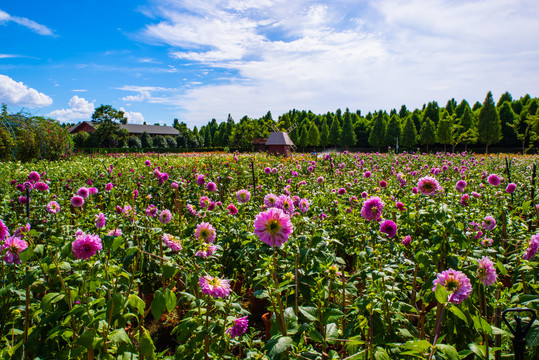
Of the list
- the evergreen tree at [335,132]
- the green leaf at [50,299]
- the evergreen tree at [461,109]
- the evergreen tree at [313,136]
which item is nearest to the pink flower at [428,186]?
the green leaf at [50,299]

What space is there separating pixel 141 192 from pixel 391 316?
15.9 ft

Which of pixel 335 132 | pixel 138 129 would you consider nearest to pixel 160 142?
pixel 335 132

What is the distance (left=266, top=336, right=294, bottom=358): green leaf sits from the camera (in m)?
0.99

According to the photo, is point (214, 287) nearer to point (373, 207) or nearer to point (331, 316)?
point (331, 316)

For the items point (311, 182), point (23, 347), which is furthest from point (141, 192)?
point (23, 347)

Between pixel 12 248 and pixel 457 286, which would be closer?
pixel 457 286

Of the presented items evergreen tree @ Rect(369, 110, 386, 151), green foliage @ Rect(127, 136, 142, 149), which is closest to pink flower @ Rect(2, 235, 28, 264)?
evergreen tree @ Rect(369, 110, 386, 151)

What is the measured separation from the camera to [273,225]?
124 centimetres

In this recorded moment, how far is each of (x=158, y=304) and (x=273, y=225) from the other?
1.82 feet

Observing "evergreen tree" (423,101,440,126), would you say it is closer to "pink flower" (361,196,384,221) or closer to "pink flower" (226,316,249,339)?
"pink flower" (361,196,384,221)

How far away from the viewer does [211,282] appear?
4.17 ft

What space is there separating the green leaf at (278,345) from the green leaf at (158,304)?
46 centimetres

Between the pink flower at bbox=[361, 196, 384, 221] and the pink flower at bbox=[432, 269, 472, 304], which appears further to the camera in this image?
the pink flower at bbox=[361, 196, 384, 221]

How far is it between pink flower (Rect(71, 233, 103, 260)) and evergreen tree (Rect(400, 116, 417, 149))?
37.7 meters
